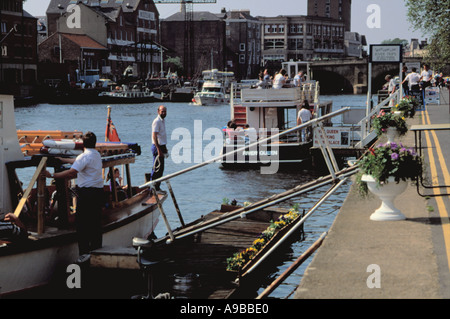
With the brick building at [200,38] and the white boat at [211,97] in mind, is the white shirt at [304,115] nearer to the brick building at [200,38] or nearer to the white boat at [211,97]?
the white boat at [211,97]

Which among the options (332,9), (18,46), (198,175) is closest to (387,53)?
(198,175)

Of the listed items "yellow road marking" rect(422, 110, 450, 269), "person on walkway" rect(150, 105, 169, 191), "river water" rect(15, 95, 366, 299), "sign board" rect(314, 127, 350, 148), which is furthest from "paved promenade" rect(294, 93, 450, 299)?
"sign board" rect(314, 127, 350, 148)

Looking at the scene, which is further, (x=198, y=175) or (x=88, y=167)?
(x=198, y=175)

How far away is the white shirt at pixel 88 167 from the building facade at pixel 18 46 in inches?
3124

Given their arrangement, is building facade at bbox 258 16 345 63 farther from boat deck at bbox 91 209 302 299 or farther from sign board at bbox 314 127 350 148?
boat deck at bbox 91 209 302 299

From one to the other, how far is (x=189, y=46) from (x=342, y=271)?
136257 mm

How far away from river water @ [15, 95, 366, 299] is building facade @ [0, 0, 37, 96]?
928 cm

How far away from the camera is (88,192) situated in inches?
429

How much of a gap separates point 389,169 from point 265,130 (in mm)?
21367

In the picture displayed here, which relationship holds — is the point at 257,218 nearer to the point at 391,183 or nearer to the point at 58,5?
the point at 391,183

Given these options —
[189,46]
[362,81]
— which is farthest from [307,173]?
[189,46]

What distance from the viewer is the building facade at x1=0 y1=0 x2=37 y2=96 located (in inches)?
3494

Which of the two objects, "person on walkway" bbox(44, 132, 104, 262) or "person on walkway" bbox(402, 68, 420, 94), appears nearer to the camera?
"person on walkway" bbox(44, 132, 104, 262)

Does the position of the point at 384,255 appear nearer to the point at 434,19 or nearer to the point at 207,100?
the point at 434,19
